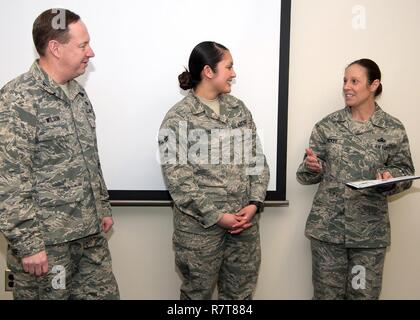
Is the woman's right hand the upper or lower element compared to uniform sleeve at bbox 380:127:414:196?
lower

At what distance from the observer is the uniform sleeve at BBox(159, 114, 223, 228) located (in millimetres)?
2086

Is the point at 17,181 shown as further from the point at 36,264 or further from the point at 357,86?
the point at 357,86

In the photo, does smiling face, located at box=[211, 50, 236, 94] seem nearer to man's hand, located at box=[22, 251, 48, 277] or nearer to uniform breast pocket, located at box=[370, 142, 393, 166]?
uniform breast pocket, located at box=[370, 142, 393, 166]

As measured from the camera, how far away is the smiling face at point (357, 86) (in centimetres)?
230

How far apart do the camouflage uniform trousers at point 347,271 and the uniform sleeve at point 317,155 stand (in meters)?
0.32

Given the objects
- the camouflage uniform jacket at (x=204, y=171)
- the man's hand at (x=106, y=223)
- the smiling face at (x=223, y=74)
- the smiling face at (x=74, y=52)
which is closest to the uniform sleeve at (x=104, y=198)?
the man's hand at (x=106, y=223)

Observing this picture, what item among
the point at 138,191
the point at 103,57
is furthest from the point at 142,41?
the point at 138,191

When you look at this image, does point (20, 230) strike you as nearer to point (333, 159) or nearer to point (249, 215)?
point (249, 215)

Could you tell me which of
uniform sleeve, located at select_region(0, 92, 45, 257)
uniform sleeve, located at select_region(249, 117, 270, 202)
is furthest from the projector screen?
uniform sleeve, located at select_region(0, 92, 45, 257)

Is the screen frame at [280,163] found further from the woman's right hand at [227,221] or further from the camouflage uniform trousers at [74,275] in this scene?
the camouflage uniform trousers at [74,275]

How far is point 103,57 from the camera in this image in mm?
2436

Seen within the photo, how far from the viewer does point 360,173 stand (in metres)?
2.29

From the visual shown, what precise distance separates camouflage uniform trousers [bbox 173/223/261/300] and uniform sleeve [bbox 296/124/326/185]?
37cm

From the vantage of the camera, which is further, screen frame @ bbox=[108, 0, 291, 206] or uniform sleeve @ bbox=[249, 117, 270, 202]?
screen frame @ bbox=[108, 0, 291, 206]
